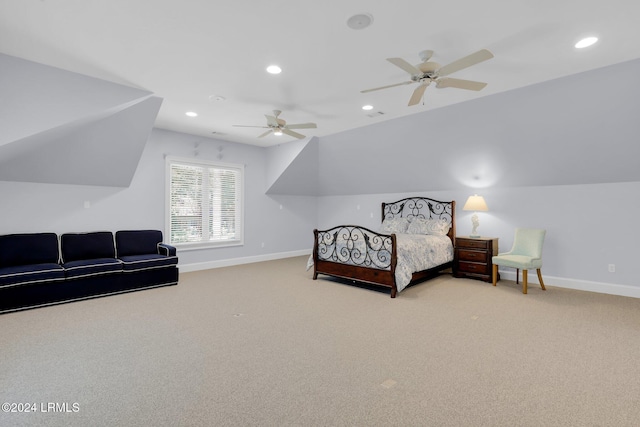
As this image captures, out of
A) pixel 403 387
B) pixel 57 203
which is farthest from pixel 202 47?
pixel 57 203

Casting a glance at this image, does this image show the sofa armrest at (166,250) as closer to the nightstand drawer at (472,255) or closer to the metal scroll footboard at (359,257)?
the metal scroll footboard at (359,257)

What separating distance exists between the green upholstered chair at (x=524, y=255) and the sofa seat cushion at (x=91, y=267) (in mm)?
5908

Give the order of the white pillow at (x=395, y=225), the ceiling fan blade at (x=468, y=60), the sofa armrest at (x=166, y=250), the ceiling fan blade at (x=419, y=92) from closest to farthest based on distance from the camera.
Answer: the ceiling fan blade at (x=468, y=60) < the ceiling fan blade at (x=419, y=92) < the sofa armrest at (x=166, y=250) < the white pillow at (x=395, y=225)

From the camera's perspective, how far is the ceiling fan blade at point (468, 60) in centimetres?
265

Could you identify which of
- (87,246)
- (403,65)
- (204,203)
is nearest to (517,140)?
(403,65)

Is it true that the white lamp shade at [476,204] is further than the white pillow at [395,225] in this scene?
No

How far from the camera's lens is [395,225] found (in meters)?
6.69

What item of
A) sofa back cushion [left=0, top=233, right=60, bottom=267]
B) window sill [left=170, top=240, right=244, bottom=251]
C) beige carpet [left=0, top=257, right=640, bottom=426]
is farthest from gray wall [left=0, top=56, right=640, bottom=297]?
beige carpet [left=0, top=257, right=640, bottom=426]

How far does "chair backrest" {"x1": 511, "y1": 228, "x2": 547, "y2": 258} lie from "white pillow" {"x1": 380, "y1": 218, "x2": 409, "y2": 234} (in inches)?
78.0

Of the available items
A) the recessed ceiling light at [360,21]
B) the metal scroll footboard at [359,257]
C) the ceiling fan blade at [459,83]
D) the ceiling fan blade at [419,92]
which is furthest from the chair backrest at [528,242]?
the recessed ceiling light at [360,21]

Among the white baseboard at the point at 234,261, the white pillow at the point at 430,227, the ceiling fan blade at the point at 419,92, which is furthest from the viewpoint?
the white baseboard at the point at 234,261

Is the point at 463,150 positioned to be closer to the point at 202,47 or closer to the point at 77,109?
the point at 202,47

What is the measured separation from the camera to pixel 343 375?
2.46m

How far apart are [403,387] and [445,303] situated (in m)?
2.27
